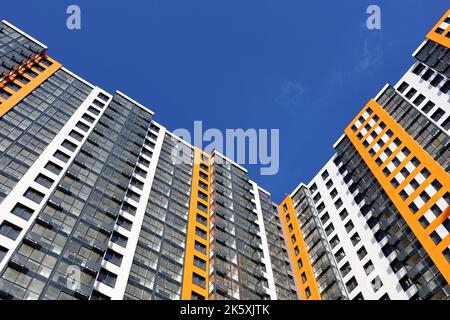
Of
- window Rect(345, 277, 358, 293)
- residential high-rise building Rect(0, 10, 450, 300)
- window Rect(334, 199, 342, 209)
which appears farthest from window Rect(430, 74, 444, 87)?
window Rect(345, 277, 358, 293)

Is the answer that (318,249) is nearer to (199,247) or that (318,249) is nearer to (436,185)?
(436,185)

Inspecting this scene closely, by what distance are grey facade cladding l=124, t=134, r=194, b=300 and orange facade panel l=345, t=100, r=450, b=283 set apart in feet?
100

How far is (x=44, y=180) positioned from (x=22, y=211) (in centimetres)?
626

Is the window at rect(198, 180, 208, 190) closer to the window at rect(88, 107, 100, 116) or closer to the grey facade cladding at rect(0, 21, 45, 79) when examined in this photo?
the window at rect(88, 107, 100, 116)

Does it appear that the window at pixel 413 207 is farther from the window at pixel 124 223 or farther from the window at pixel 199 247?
the window at pixel 124 223

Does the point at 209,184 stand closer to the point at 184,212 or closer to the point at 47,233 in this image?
the point at 184,212

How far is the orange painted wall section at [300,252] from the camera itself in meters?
64.0

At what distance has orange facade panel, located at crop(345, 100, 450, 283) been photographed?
52469 millimetres

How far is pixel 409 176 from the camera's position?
61594 millimetres

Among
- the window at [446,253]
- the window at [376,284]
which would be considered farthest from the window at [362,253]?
the window at [446,253]

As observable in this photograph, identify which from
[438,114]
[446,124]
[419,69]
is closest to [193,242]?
[446,124]

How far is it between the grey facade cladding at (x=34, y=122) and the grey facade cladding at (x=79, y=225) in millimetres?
4603
